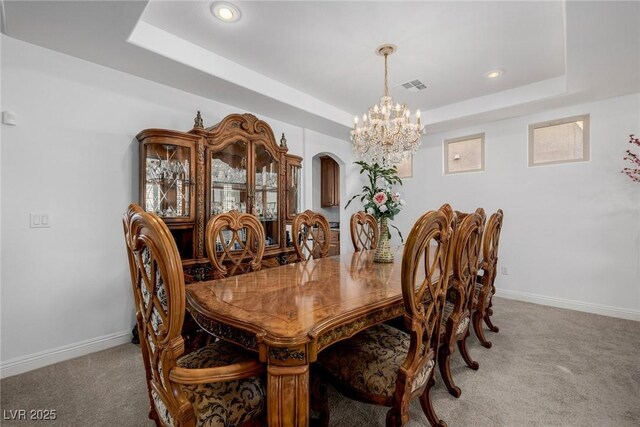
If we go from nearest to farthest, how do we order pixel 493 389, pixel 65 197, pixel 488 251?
pixel 493 389 < pixel 488 251 < pixel 65 197

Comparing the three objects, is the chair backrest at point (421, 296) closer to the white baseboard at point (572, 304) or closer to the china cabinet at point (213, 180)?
the china cabinet at point (213, 180)

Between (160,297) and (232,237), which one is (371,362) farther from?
(232,237)

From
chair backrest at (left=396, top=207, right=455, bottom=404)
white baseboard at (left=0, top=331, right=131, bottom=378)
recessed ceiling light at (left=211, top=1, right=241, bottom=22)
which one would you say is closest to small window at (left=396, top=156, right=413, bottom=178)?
recessed ceiling light at (left=211, top=1, right=241, bottom=22)

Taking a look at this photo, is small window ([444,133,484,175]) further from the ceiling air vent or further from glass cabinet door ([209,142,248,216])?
glass cabinet door ([209,142,248,216])

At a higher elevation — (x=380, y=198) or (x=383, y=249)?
(x=380, y=198)

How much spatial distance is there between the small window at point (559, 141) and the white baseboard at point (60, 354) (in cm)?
499

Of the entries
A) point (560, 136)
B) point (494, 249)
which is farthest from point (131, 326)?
point (560, 136)

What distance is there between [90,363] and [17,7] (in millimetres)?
2433

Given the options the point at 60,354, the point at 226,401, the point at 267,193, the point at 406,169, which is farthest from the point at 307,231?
the point at 406,169

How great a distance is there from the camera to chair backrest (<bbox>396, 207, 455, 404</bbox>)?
3.60ft

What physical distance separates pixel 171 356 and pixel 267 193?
2.45 m

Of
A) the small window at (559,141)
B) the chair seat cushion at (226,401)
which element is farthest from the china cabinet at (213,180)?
the small window at (559,141)

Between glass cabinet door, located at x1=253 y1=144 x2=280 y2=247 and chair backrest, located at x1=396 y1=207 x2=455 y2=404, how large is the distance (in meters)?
2.20

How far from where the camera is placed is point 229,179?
2.97m
